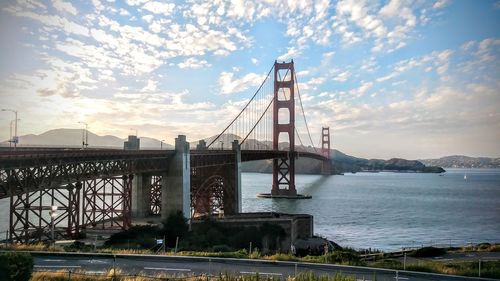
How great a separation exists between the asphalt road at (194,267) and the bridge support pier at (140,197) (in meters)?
23.2

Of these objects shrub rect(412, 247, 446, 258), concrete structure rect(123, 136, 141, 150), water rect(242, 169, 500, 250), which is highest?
concrete structure rect(123, 136, 141, 150)

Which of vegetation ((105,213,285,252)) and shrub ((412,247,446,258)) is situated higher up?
vegetation ((105,213,285,252))

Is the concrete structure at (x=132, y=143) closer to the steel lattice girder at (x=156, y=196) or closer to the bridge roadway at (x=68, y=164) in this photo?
the bridge roadway at (x=68, y=164)

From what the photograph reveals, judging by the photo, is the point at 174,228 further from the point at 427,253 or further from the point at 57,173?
the point at 427,253

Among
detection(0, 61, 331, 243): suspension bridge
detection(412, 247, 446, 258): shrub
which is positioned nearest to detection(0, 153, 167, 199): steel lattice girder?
detection(0, 61, 331, 243): suspension bridge

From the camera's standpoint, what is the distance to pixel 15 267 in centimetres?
1229

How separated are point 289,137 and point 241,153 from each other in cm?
4167

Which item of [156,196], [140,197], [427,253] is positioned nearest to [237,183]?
[156,196]

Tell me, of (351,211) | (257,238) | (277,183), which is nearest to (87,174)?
(257,238)

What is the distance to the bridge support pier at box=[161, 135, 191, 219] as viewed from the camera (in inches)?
1534

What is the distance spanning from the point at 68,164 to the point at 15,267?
1453cm

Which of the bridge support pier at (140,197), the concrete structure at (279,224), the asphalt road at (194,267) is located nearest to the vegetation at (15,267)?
the asphalt road at (194,267)

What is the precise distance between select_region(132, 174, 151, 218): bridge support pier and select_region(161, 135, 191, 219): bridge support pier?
3.73 meters

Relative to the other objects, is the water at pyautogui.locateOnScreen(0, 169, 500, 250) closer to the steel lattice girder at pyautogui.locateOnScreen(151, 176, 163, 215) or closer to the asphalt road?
the steel lattice girder at pyautogui.locateOnScreen(151, 176, 163, 215)
